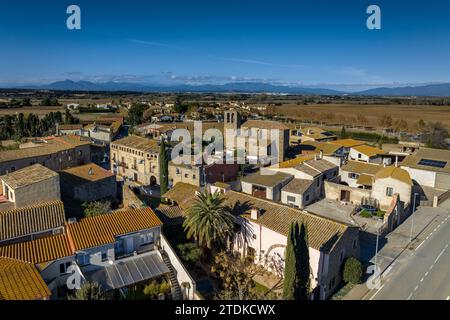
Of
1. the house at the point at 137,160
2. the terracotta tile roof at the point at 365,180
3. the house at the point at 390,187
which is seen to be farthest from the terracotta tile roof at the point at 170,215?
the terracotta tile roof at the point at 365,180

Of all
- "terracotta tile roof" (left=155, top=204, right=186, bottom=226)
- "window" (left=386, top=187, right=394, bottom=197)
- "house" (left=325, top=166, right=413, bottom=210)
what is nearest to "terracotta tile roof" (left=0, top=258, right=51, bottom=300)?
"terracotta tile roof" (left=155, top=204, right=186, bottom=226)

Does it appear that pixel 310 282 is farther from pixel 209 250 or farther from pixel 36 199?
pixel 36 199

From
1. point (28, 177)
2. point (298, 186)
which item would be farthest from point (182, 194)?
point (28, 177)

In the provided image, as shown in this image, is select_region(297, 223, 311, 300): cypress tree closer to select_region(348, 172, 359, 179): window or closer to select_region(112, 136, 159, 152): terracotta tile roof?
select_region(348, 172, 359, 179): window

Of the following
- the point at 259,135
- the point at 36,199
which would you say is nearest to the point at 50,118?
the point at 259,135

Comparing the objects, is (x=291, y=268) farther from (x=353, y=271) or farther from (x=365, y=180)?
(x=365, y=180)

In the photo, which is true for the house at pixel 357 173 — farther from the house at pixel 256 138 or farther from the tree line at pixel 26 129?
the tree line at pixel 26 129
